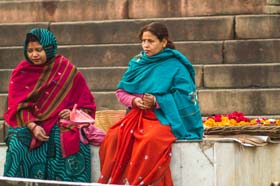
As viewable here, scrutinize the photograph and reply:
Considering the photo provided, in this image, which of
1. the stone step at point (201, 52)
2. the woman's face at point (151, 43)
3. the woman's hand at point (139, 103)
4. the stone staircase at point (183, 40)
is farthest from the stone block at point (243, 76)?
the woman's hand at point (139, 103)

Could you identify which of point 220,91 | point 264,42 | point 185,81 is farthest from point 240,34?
point 185,81

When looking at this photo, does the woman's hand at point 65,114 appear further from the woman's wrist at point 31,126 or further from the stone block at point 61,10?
the stone block at point 61,10

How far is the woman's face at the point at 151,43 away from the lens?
8.98m

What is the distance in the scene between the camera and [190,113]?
8945 millimetres

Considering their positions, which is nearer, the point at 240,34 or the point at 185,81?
the point at 185,81

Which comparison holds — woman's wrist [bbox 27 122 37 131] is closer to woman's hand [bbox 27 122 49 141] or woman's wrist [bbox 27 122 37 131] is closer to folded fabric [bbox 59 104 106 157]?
woman's hand [bbox 27 122 49 141]

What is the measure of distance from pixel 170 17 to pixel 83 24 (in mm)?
1062

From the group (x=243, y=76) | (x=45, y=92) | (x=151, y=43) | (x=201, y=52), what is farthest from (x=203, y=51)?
(x=45, y=92)

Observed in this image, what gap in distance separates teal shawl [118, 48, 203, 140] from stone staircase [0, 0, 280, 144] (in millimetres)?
3654

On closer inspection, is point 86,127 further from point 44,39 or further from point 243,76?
point 243,76

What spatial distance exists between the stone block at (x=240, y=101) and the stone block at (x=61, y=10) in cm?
230

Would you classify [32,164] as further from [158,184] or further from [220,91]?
[220,91]

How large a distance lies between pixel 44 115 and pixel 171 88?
1.01 metres

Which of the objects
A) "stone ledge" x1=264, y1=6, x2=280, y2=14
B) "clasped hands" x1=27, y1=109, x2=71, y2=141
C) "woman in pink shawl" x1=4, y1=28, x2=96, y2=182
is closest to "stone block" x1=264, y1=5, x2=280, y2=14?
"stone ledge" x1=264, y1=6, x2=280, y2=14
